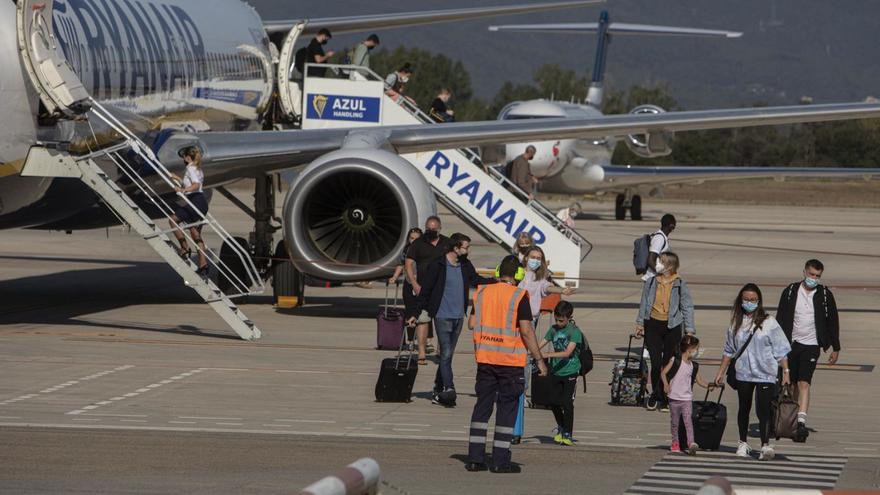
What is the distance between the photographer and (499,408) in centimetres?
1116

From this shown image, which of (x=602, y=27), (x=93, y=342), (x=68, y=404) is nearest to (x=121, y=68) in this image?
(x=93, y=342)

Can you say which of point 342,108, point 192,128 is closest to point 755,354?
point 192,128

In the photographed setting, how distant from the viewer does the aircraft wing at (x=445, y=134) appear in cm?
2008

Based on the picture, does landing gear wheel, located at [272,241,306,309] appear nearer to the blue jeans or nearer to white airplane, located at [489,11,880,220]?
the blue jeans

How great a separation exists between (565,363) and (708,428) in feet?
3.99

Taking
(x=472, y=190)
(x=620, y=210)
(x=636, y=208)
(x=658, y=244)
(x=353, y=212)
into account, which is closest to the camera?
(x=658, y=244)

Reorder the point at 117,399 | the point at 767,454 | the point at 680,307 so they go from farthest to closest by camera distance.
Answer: the point at 680,307, the point at 117,399, the point at 767,454

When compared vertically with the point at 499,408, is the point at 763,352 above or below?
above

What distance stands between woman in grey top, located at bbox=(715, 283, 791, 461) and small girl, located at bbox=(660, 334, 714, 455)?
24 cm

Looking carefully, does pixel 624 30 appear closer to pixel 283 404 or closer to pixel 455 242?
pixel 455 242

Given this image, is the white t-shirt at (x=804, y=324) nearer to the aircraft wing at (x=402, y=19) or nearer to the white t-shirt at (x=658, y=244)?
the white t-shirt at (x=658, y=244)

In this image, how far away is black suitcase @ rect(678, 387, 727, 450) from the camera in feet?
39.8

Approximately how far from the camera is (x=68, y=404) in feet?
43.6

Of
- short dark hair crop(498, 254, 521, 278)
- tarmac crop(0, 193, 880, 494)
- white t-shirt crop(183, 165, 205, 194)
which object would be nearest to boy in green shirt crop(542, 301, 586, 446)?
tarmac crop(0, 193, 880, 494)
